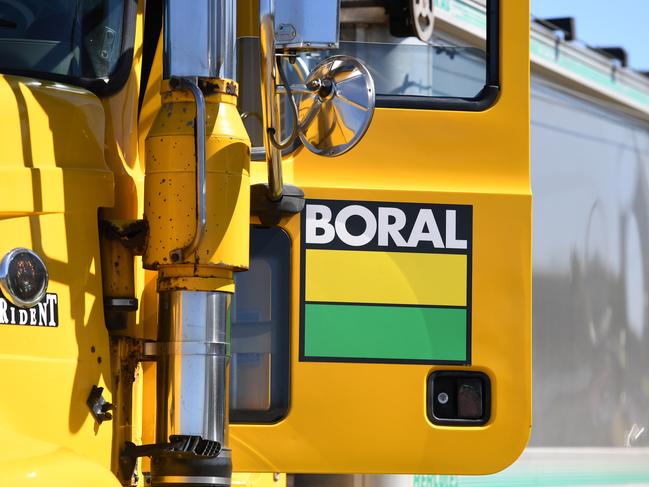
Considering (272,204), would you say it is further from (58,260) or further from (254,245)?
(58,260)

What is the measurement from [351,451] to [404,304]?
1.13 feet

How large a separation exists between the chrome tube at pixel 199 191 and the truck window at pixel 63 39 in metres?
0.29

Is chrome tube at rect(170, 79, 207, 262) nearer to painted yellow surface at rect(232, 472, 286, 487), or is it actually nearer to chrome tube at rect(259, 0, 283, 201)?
chrome tube at rect(259, 0, 283, 201)

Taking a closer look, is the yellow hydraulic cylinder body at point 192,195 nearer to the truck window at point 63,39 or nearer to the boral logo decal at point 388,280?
the truck window at point 63,39

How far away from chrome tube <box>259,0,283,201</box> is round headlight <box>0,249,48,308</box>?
532 mm

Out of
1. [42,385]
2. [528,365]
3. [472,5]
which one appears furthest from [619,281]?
[42,385]

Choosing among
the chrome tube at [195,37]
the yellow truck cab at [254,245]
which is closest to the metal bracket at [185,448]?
the yellow truck cab at [254,245]

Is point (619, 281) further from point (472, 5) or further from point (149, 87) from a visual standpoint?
point (149, 87)

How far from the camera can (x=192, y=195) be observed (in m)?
2.65

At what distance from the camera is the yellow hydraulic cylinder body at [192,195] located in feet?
8.73

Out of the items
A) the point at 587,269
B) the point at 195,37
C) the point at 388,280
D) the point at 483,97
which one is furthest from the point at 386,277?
the point at 587,269

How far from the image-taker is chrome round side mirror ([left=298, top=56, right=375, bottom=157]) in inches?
107

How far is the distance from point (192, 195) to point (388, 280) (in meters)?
0.60

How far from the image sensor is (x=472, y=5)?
3.73m
